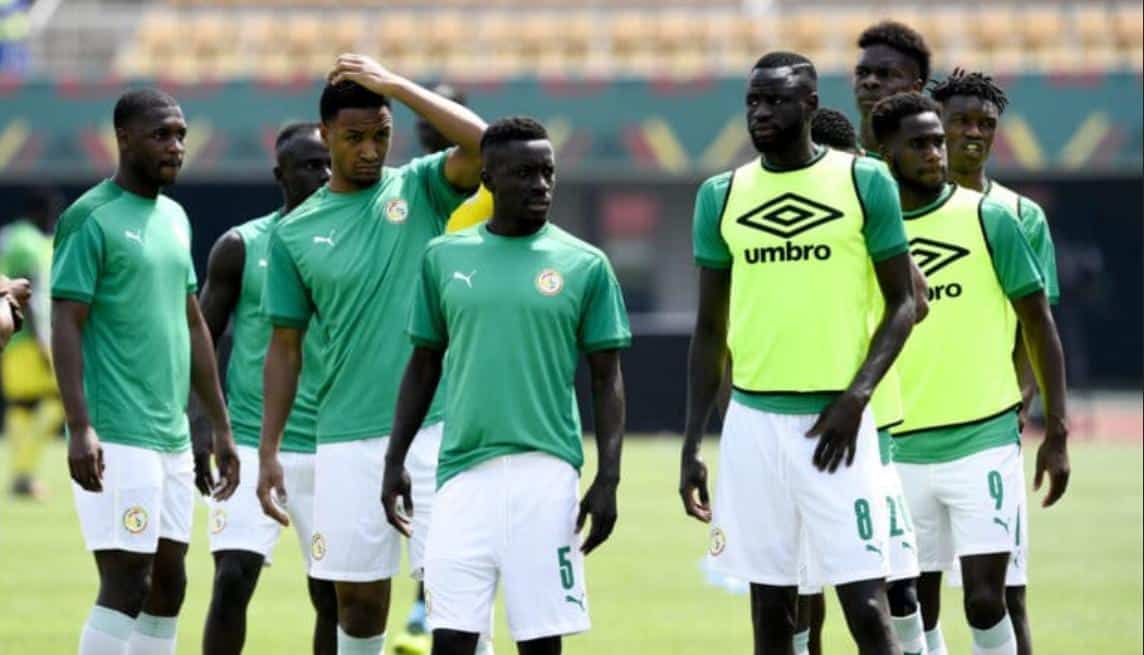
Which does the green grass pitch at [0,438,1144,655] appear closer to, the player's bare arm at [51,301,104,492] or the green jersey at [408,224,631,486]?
the player's bare arm at [51,301,104,492]

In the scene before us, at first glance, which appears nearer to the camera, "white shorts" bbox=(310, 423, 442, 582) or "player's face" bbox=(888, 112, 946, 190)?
"white shorts" bbox=(310, 423, 442, 582)

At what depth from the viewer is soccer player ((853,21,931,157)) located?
9078mm

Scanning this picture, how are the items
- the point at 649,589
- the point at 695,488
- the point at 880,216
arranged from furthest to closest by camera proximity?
the point at 649,589, the point at 695,488, the point at 880,216

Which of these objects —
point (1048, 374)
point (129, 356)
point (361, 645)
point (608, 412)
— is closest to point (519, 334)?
point (608, 412)

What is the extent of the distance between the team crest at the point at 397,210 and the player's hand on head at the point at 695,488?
148 centimetres

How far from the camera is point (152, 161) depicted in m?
8.29

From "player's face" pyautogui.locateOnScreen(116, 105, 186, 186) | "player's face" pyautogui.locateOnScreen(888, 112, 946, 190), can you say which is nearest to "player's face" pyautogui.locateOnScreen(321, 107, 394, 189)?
"player's face" pyautogui.locateOnScreen(116, 105, 186, 186)

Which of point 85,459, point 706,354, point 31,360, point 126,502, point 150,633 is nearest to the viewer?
point 706,354

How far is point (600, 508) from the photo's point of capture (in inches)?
273

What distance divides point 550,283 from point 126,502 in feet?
6.87

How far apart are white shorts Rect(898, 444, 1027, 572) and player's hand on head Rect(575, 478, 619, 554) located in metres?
1.94

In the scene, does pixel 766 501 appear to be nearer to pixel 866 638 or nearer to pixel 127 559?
pixel 866 638

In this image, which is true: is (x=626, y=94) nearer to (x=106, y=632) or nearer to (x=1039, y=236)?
(x=1039, y=236)

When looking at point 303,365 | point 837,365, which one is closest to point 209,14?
point 303,365
